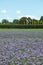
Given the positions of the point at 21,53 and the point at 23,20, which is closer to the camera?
the point at 21,53

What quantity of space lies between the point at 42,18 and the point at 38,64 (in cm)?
13726

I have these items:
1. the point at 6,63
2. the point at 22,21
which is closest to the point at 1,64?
the point at 6,63

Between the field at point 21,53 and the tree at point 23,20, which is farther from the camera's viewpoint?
the tree at point 23,20

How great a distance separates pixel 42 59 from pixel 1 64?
1.42m

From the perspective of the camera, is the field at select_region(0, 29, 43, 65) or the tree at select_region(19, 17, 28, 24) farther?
the tree at select_region(19, 17, 28, 24)

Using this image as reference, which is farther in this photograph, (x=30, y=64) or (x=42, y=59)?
(x=42, y=59)

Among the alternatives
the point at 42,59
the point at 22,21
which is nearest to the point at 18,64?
the point at 42,59

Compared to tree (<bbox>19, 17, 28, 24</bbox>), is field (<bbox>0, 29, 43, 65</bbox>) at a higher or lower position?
higher

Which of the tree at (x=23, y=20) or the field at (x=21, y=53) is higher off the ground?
the field at (x=21, y=53)

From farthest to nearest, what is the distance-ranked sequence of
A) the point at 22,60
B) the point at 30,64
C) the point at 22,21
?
the point at 22,21
the point at 22,60
the point at 30,64

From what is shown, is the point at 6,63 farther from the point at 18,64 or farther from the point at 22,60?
the point at 22,60

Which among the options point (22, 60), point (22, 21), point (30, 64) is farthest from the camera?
point (22, 21)

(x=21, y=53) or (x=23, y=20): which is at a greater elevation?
(x=21, y=53)

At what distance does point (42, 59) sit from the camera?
6.05 metres
